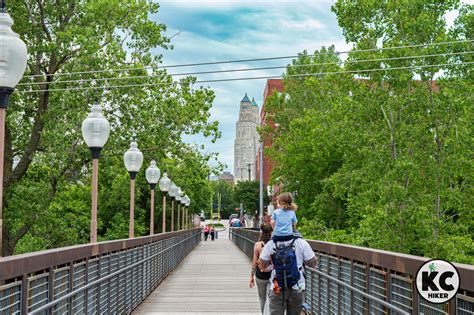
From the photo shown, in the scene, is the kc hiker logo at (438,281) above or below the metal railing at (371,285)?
above

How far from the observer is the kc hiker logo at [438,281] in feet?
12.8

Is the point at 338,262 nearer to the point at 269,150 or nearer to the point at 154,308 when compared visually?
the point at 154,308

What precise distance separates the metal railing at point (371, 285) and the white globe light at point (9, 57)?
400 cm

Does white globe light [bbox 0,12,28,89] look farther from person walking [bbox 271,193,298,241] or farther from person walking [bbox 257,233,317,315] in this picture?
person walking [bbox 257,233,317,315]

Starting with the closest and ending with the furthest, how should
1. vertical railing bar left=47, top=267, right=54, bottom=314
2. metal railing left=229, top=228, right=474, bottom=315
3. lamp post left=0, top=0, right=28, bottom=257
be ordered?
metal railing left=229, top=228, right=474, bottom=315
vertical railing bar left=47, top=267, right=54, bottom=314
lamp post left=0, top=0, right=28, bottom=257

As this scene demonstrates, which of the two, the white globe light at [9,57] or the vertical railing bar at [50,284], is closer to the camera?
the vertical railing bar at [50,284]

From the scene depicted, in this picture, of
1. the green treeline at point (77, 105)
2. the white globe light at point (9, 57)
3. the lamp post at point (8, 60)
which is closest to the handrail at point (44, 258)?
the lamp post at point (8, 60)

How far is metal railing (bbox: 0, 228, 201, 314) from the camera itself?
6.06 meters

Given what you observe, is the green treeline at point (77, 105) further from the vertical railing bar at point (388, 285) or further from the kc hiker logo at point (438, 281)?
the kc hiker logo at point (438, 281)

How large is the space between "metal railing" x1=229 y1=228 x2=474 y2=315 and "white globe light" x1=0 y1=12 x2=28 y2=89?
4.00 meters

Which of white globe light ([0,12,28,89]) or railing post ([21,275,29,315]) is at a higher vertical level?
white globe light ([0,12,28,89])

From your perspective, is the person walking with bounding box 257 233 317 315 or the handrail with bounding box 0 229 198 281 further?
the person walking with bounding box 257 233 317 315

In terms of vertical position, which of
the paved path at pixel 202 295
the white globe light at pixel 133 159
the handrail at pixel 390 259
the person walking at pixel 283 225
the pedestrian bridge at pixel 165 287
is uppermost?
the white globe light at pixel 133 159

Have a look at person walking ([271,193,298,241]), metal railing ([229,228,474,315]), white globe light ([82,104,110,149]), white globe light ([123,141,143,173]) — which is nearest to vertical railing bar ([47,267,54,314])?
person walking ([271,193,298,241])
